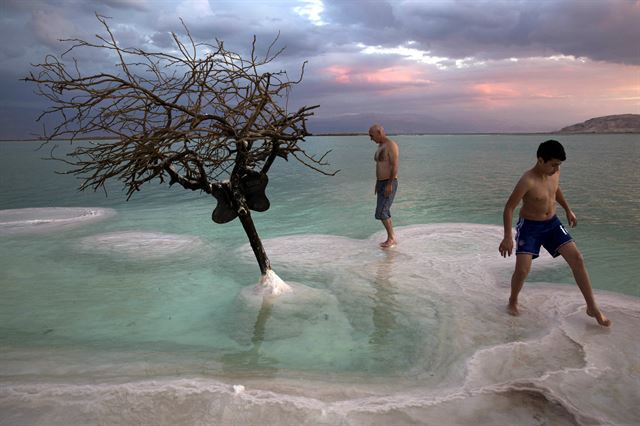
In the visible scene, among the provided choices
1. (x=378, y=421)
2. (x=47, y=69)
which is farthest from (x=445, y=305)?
(x=47, y=69)

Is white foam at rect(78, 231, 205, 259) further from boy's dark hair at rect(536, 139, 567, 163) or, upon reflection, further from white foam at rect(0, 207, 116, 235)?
boy's dark hair at rect(536, 139, 567, 163)

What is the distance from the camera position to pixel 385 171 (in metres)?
8.45

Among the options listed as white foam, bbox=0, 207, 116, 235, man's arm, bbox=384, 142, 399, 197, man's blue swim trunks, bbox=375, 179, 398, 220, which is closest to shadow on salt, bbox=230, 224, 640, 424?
man's blue swim trunks, bbox=375, 179, 398, 220

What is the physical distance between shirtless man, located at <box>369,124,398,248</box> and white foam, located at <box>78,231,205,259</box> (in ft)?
12.9

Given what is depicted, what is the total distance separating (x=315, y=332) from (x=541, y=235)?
107 inches

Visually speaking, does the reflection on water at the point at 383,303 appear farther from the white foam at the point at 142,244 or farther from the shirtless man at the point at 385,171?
the white foam at the point at 142,244

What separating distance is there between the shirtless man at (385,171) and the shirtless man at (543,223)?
3.62 metres

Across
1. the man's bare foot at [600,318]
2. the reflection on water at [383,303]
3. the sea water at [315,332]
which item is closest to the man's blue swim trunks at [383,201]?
the sea water at [315,332]

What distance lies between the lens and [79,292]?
6805 millimetres

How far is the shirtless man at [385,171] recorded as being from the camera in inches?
328

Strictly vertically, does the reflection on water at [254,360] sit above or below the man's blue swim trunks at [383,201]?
below

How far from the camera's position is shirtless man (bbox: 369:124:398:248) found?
8344 millimetres

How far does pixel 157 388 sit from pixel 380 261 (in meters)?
4.79

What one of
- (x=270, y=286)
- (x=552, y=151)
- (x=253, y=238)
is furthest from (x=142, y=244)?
(x=552, y=151)
